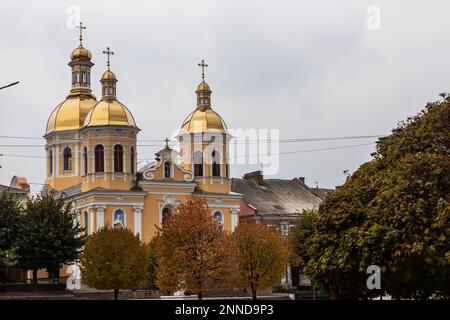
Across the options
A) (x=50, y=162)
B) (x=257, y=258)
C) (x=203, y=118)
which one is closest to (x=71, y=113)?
(x=50, y=162)

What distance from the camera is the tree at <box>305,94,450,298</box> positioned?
94.0ft

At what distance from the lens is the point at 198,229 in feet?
188

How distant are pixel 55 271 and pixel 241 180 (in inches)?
1267

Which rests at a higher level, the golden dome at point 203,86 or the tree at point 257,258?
the golden dome at point 203,86

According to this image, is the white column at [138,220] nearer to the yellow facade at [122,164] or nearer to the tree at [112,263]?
the yellow facade at [122,164]

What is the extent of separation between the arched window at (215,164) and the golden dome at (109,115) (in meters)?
9.06

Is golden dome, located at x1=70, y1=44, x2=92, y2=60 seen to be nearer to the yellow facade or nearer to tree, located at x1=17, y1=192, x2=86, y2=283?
the yellow facade

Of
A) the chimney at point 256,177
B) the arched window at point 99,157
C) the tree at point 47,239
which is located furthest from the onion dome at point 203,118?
the tree at point 47,239

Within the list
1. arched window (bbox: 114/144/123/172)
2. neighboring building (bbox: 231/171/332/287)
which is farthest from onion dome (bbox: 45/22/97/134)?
neighboring building (bbox: 231/171/332/287)

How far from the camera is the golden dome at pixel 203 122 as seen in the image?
84.3 metres

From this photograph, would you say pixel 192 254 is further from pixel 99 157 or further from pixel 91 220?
pixel 99 157

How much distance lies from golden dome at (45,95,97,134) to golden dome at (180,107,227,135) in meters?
9.06
